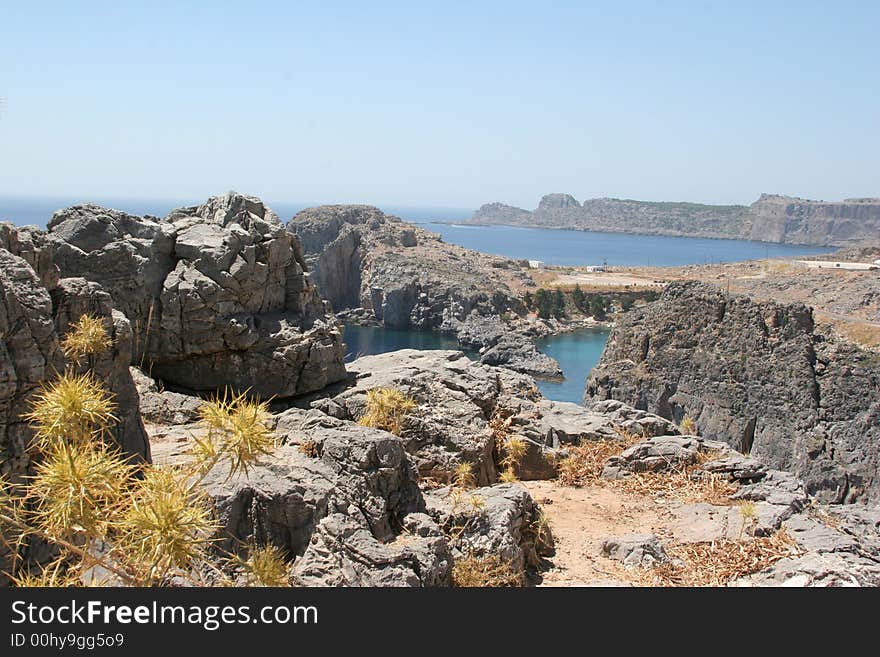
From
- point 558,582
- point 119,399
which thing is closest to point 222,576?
point 119,399

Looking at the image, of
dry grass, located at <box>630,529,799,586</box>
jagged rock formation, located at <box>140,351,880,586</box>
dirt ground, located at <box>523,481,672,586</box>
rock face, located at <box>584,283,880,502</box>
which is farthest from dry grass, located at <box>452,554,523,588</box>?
rock face, located at <box>584,283,880,502</box>

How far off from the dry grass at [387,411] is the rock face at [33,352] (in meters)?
5.31

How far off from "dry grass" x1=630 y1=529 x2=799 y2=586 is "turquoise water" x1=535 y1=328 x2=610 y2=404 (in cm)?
5708

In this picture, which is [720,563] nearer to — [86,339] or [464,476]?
[464,476]

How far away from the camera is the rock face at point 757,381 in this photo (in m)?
35.4

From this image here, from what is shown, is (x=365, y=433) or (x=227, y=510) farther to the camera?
(x=365, y=433)

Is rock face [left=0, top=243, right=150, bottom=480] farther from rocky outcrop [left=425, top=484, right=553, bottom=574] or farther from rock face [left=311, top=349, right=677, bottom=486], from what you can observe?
rock face [left=311, top=349, right=677, bottom=486]

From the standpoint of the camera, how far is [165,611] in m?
6.67

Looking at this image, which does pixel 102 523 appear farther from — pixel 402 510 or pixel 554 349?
pixel 554 349

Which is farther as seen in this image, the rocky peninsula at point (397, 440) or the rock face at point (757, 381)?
the rock face at point (757, 381)

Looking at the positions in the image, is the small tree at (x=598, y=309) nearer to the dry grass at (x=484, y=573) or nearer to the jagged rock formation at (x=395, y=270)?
the jagged rock formation at (x=395, y=270)

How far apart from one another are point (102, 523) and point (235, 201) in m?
18.3

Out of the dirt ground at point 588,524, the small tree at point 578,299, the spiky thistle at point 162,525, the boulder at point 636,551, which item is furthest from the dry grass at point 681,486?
the small tree at point 578,299

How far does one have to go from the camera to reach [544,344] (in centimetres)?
9894
